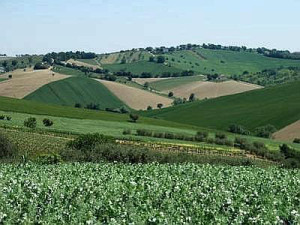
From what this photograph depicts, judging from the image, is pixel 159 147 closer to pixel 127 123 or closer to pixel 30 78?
pixel 127 123

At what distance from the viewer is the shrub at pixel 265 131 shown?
11950cm

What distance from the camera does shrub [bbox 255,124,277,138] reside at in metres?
120

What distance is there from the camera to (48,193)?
86.9 ft

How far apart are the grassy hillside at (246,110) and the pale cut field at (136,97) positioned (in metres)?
12.8

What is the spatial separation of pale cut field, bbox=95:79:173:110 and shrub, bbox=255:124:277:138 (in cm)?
6120

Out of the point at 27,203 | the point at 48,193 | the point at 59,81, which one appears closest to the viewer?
the point at 27,203

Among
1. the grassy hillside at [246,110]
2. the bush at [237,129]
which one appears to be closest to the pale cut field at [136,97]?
the grassy hillside at [246,110]

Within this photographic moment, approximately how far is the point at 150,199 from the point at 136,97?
518 ft

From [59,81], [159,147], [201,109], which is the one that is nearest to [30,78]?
[59,81]

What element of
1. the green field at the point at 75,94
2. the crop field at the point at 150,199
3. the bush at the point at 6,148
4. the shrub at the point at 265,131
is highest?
the green field at the point at 75,94

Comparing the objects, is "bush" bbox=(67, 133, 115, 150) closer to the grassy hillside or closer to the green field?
the grassy hillside

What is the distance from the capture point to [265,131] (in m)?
121

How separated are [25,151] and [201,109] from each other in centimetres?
9659

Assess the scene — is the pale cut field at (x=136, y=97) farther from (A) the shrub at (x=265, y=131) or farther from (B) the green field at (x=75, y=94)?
(A) the shrub at (x=265, y=131)
